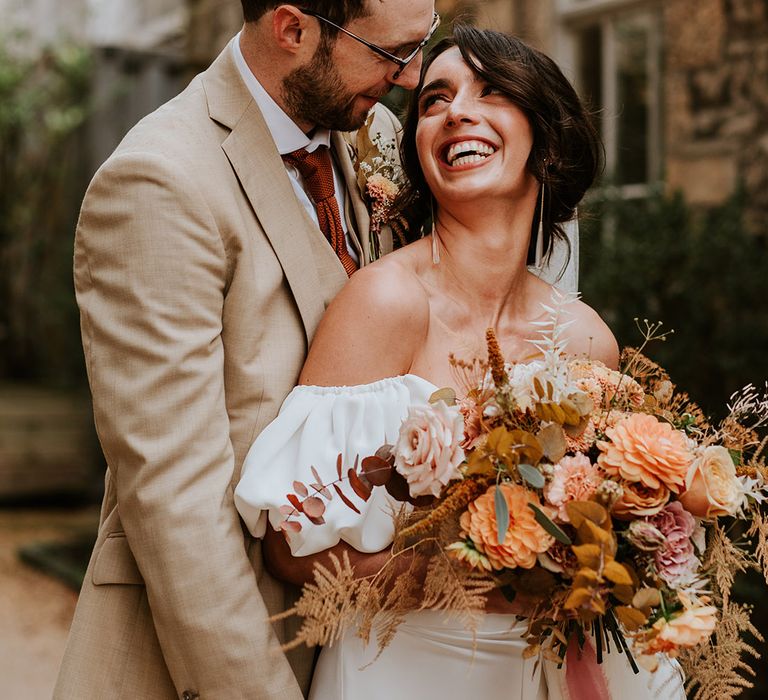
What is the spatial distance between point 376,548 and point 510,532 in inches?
13.7

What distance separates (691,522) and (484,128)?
3.07 feet

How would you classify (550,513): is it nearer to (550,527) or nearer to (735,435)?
(550,527)

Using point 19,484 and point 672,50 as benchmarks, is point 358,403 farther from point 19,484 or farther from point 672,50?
point 19,484

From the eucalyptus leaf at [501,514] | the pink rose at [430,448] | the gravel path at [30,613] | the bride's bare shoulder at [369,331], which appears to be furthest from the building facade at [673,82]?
the gravel path at [30,613]

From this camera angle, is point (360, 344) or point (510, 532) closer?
point (510, 532)

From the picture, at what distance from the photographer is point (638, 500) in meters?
1.73

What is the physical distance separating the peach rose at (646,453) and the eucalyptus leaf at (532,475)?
0.41ft

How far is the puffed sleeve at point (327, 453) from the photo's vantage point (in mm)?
1912

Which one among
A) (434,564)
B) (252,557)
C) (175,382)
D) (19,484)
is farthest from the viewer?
(19,484)

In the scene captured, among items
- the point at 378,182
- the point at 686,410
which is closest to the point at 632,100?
the point at 378,182

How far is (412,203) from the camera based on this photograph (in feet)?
8.18

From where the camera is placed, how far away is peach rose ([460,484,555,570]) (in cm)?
168

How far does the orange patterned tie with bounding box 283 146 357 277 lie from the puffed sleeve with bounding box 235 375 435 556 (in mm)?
414

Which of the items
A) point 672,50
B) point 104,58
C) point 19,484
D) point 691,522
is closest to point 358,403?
point 691,522
